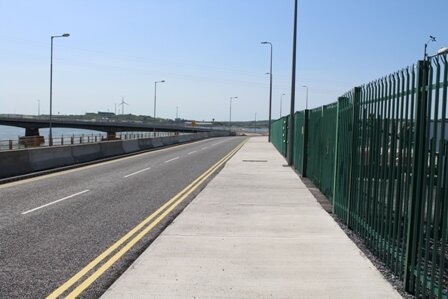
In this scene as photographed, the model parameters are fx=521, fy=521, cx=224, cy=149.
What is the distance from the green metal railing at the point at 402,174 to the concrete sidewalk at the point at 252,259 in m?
0.39

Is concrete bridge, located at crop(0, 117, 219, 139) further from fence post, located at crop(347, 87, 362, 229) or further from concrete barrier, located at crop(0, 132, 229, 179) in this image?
fence post, located at crop(347, 87, 362, 229)

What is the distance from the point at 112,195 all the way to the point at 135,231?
15.9 ft

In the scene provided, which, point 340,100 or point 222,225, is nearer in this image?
point 222,225

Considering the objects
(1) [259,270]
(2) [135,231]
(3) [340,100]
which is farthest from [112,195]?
(1) [259,270]

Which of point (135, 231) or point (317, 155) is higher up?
point (317, 155)

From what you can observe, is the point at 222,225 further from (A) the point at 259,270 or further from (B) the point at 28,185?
(B) the point at 28,185

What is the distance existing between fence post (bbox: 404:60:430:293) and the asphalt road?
3292mm

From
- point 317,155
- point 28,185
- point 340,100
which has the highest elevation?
point 340,100

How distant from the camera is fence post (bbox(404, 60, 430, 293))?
5188 mm

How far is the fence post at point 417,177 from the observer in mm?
5188

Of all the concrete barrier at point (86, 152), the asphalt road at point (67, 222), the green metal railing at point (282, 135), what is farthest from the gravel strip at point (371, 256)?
the green metal railing at point (282, 135)

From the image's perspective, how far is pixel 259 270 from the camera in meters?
6.26

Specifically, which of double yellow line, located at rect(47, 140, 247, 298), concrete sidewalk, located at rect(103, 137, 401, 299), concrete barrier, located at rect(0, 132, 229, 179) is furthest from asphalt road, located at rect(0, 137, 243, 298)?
concrete barrier, located at rect(0, 132, 229, 179)

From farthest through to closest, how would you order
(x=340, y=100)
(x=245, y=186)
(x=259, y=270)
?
1. (x=245, y=186)
2. (x=340, y=100)
3. (x=259, y=270)
